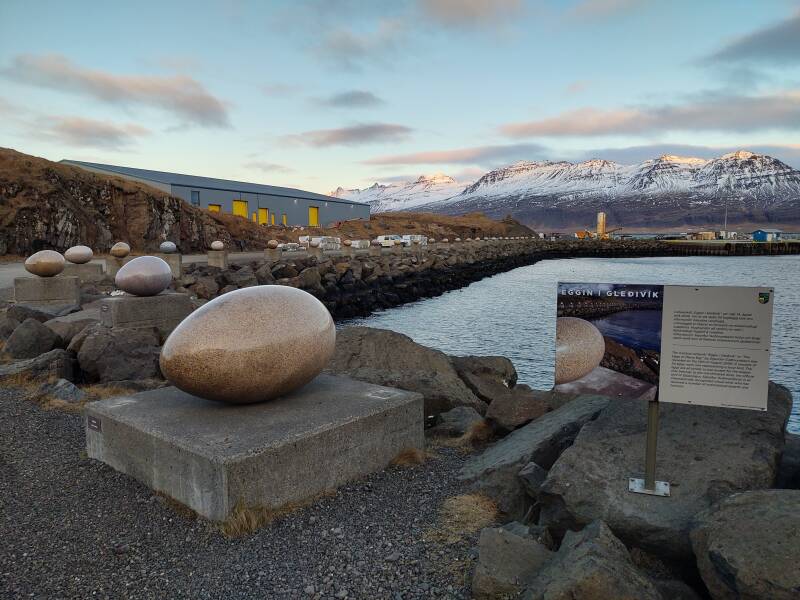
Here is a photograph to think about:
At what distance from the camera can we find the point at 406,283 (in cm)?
3494

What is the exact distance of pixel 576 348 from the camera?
4.50m

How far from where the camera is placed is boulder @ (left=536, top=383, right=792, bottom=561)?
148 inches

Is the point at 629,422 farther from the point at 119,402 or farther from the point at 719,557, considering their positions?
the point at 119,402

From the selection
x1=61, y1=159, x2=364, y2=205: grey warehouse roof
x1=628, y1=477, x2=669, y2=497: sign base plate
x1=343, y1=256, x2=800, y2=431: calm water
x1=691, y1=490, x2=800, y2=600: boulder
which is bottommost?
x1=343, y1=256, x2=800, y2=431: calm water

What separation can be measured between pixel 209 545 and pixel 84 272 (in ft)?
56.6

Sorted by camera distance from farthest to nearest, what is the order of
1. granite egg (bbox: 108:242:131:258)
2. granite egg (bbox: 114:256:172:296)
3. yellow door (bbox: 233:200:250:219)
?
yellow door (bbox: 233:200:250:219), granite egg (bbox: 108:242:131:258), granite egg (bbox: 114:256:172:296)

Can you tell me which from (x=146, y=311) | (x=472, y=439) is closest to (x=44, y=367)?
(x=146, y=311)

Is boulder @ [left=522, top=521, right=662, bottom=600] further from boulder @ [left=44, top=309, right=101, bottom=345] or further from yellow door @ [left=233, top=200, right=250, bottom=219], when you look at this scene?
yellow door @ [left=233, top=200, right=250, bottom=219]

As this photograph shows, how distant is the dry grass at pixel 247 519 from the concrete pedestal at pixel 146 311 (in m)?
7.76

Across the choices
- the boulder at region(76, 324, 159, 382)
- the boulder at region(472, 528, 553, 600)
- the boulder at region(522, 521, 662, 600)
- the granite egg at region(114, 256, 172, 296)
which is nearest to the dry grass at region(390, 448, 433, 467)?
the boulder at region(472, 528, 553, 600)

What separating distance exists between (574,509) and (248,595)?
225 cm

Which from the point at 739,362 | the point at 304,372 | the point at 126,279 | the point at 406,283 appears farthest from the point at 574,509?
the point at 406,283

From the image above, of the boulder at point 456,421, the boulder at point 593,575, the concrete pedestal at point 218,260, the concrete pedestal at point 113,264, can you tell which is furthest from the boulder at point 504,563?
the concrete pedestal at point 218,260

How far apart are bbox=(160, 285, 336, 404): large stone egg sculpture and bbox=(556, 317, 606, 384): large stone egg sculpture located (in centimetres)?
248
